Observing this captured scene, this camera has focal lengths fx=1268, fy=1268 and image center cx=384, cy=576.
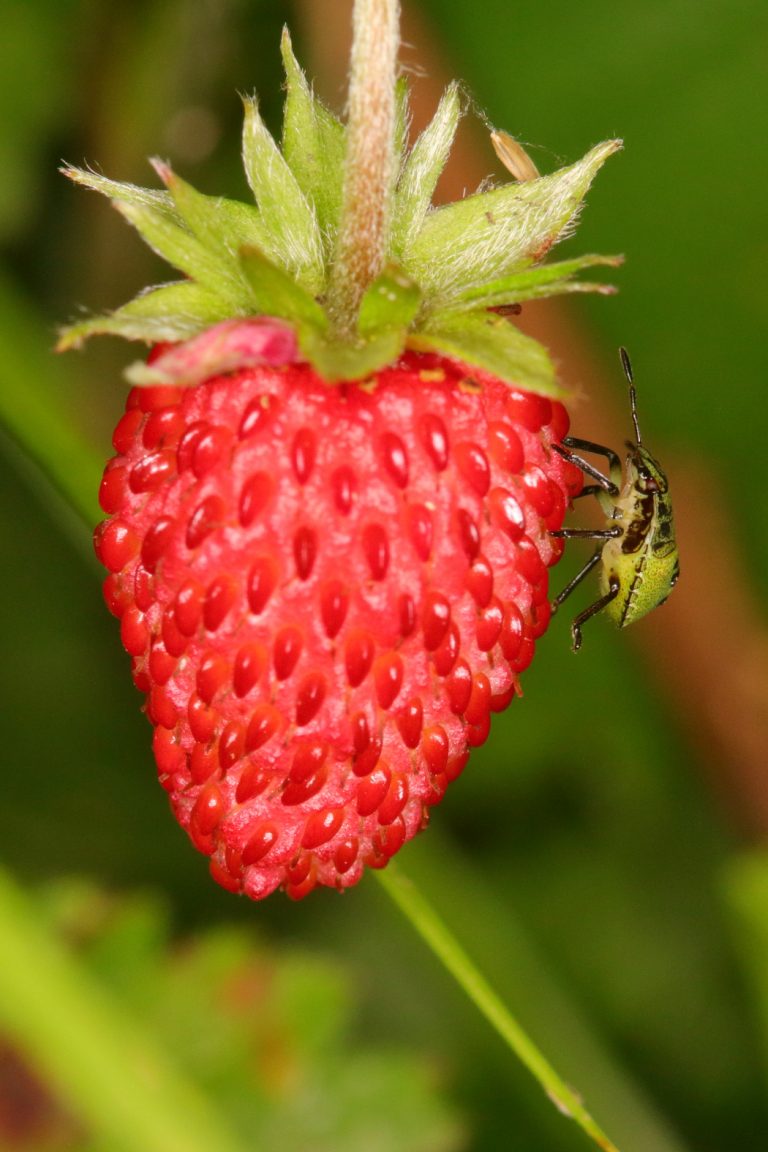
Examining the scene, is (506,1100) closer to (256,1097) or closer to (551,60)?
(256,1097)

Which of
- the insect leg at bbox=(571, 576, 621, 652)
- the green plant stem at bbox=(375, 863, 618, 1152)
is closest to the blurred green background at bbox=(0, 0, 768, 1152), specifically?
the green plant stem at bbox=(375, 863, 618, 1152)

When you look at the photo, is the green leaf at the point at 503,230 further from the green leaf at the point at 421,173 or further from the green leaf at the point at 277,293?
the green leaf at the point at 277,293

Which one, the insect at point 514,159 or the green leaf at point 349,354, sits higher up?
the insect at point 514,159

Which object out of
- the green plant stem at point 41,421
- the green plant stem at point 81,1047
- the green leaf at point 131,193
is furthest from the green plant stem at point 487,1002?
the green leaf at point 131,193

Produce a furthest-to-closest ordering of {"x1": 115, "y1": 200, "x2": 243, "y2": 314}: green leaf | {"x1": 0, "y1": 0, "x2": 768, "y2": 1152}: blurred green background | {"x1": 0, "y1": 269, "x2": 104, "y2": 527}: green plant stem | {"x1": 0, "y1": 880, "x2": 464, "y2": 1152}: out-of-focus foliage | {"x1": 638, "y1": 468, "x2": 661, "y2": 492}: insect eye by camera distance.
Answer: {"x1": 0, "y1": 0, "x2": 768, "y2": 1152}: blurred green background, {"x1": 0, "y1": 880, "x2": 464, "y2": 1152}: out-of-focus foliage, {"x1": 0, "y1": 269, "x2": 104, "y2": 527}: green plant stem, {"x1": 638, "y1": 468, "x2": 661, "y2": 492}: insect eye, {"x1": 115, "y1": 200, "x2": 243, "y2": 314}: green leaf

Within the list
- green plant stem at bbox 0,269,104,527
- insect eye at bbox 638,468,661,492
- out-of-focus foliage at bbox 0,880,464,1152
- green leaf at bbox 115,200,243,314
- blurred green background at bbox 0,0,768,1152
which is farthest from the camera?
blurred green background at bbox 0,0,768,1152

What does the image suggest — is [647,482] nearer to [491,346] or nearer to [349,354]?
[491,346]

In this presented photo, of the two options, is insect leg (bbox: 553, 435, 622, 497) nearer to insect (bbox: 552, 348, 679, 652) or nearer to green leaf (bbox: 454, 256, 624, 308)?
insect (bbox: 552, 348, 679, 652)
